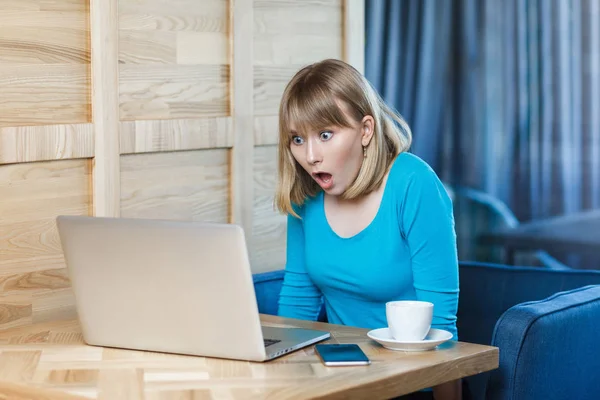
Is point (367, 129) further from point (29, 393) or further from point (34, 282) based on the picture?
point (29, 393)

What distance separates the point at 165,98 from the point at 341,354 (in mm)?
899

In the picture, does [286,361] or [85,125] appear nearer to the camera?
[286,361]

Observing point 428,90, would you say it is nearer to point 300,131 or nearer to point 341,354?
point 300,131

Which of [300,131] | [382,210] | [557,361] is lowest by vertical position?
[557,361]

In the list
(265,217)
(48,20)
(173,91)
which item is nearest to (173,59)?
(173,91)

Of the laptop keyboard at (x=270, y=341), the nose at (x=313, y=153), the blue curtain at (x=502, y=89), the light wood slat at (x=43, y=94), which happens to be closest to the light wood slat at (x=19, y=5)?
the light wood slat at (x=43, y=94)

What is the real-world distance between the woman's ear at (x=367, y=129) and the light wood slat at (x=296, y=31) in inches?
21.0

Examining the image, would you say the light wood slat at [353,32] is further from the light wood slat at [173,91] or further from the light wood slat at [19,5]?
the light wood slat at [19,5]

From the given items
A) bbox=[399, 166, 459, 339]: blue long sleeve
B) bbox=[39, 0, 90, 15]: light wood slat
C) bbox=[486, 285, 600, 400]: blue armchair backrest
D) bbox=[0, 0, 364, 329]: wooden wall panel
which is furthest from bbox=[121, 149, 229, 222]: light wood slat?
bbox=[486, 285, 600, 400]: blue armchair backrest

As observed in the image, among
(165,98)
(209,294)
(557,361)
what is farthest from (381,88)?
(209,294)

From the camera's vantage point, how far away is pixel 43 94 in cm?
193

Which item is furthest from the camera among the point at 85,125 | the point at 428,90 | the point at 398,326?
the point at 428,90

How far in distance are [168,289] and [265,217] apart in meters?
0.91

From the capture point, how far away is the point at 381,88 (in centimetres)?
459
